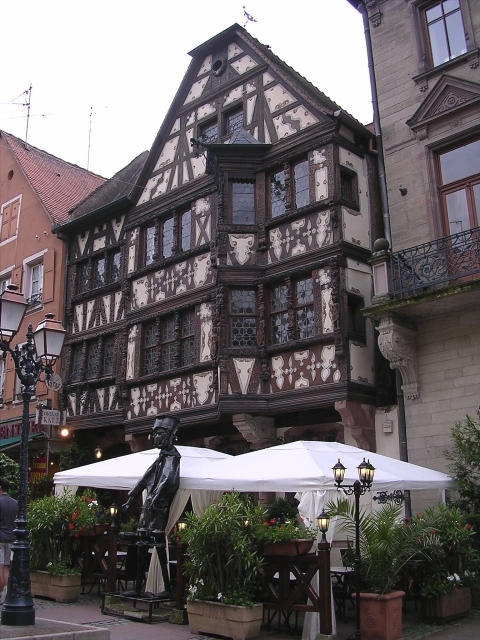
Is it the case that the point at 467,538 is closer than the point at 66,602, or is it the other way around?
the point at 467,538

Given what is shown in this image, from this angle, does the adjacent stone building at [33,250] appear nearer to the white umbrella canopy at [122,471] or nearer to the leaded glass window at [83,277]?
the leaded glass window at [83,277]

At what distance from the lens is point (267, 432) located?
1514 cm

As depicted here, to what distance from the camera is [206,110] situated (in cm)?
1820

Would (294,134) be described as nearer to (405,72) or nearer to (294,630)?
(405,72)

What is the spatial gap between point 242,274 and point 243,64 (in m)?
5.78

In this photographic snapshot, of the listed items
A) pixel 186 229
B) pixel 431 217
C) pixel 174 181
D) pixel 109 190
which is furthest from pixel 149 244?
pixel 431 217

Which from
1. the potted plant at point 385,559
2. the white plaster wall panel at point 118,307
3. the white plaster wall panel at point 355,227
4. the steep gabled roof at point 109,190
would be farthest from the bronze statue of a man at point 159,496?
the steep gabled roof at point 109,190

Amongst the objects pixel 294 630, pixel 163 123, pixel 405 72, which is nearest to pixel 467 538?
pixel 294 630

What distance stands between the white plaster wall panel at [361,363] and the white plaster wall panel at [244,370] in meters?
2.28

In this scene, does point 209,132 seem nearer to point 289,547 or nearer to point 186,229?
point 186,229

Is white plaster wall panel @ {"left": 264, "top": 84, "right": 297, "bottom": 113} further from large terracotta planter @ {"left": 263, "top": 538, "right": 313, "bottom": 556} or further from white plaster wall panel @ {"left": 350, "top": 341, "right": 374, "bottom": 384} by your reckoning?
large terracotta planter @ {"left": 263, "top": 538, "right": 313, "bottom": 556}

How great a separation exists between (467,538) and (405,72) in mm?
9733

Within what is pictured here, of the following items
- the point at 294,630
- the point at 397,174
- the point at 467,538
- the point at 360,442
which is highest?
the point at 397,174

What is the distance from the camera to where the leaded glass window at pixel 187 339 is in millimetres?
16547
